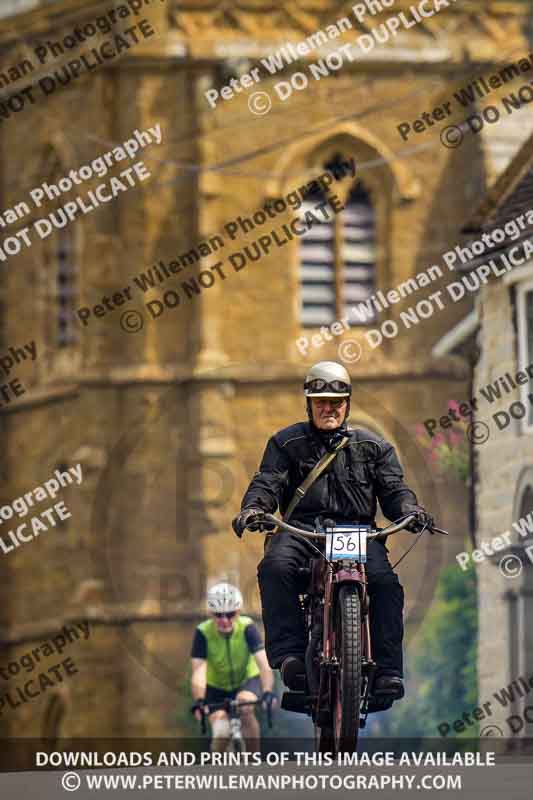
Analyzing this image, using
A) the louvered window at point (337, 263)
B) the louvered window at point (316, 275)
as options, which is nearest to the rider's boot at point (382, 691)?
the louvered window at point (337, 263)

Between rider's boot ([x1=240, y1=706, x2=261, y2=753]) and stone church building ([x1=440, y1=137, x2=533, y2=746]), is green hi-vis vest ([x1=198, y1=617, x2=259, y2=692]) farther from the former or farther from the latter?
stone church building ([x1=440, y1=137, x2=533, y2=746])

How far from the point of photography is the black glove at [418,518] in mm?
14820

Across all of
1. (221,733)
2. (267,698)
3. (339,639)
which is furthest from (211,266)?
(339,639)

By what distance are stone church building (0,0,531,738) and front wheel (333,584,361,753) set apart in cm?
3143

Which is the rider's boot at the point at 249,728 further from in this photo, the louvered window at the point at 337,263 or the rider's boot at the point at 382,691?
the louvered window at the point at 337,263

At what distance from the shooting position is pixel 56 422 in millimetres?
48656

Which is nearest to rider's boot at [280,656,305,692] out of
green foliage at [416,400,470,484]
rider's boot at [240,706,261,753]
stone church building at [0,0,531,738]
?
rider's boot at [240,706,261,753]

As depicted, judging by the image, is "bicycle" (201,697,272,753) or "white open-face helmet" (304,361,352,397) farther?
"bicycle" (201,697,272,753)

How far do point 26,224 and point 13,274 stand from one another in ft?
3.32

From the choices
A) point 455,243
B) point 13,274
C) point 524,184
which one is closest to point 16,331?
point 13,274

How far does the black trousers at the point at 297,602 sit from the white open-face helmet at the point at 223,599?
5.03 meters

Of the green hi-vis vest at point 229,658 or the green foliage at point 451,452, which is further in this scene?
the green foliage at point 451,452

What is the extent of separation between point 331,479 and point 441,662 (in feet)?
82.7

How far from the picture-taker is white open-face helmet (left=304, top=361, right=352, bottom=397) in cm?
1492
